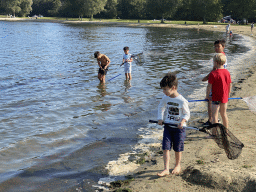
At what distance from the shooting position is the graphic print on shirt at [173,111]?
4881mm

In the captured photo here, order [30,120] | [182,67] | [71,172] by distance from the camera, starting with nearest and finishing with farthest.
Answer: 1. [71,172]
2. [30,120]
3. [182,67]

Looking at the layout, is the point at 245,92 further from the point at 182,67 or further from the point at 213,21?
the point at 213,21

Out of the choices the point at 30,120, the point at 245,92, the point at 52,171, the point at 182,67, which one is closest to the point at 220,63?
the point at 52,171

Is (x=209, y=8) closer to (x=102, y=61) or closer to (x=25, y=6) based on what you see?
(x=25, y=6)

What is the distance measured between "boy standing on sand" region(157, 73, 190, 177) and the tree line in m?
91.2

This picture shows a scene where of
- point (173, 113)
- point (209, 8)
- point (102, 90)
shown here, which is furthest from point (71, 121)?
point (209, 8)

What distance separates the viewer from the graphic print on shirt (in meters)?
4.88

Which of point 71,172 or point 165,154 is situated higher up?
point 165,154

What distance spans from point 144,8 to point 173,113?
114972 millimetres

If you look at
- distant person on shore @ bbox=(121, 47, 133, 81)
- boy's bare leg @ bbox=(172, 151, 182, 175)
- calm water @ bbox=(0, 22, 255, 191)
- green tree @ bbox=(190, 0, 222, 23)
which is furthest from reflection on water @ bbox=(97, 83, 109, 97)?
green tree @ bbox=(190, 0, 222, 23)

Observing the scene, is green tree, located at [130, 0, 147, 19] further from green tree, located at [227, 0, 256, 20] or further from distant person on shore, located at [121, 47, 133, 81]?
distant person on shore, located at [121, 47, 133, 81]

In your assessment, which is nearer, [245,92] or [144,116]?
[144,116]

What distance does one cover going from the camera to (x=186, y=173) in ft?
16.7

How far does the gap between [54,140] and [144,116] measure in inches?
134
